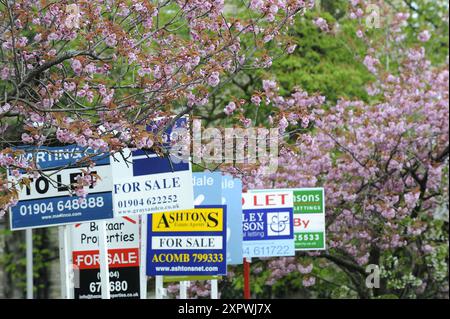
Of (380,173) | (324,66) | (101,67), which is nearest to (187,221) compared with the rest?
(101,67)

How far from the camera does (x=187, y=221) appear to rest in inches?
662

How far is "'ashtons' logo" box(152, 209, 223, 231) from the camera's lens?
1680 cm

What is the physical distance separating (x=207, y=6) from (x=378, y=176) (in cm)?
1229

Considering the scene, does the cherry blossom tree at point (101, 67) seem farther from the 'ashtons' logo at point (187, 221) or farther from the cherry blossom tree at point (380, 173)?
the cherry blossom tree at point (380, 173)

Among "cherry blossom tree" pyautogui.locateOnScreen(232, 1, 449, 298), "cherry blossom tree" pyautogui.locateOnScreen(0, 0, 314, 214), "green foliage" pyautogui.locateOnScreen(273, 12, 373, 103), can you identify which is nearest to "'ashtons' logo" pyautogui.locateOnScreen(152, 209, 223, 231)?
"cherry blossom tree" pyautogui.locateOnScreen(0, 0, 314, 214)

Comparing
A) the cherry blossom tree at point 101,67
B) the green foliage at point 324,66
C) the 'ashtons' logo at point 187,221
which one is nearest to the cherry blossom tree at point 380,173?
the 'ashtons' logo at point 187,221

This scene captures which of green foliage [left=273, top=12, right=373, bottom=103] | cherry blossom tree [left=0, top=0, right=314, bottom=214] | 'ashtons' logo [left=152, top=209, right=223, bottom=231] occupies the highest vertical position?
green foliage [left=273, top=12, right=373, bottom=103]

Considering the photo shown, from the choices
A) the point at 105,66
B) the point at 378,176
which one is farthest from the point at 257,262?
the point at 105,66

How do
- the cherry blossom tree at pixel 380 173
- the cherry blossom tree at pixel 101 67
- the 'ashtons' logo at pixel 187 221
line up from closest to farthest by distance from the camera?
the cherry blossom tree at pixel 101 67 → the 'ashtons' logo at pixel 187 221 → the cherry blossom tree at pixel 380 173

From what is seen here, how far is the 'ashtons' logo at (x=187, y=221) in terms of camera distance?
16.8 metres

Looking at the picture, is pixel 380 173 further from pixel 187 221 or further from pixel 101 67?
pixel 101 67

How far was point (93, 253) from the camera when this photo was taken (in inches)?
643

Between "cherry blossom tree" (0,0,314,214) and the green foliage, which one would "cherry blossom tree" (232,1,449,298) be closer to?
the green foliage

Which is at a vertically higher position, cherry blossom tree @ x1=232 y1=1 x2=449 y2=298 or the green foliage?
the green foliage
